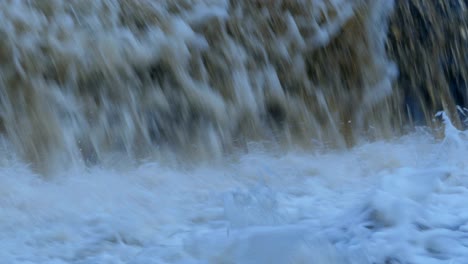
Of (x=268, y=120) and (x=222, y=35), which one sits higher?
(x=222, y=35)

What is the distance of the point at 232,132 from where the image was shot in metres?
3.28

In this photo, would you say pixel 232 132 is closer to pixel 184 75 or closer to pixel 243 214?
pixel 184 75

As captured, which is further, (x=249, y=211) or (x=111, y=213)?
(x=111, y=213)

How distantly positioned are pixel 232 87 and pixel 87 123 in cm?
67

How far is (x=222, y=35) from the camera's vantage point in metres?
3.29

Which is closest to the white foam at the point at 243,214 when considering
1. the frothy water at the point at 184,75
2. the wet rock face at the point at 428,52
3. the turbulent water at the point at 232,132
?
the turbulent water at the point at 232,132

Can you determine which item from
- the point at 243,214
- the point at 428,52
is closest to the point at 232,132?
the point at 428,52

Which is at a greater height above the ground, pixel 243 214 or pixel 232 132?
pixel 243 214

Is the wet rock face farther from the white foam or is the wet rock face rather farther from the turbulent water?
the white foam

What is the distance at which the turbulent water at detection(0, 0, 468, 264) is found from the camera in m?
1.96

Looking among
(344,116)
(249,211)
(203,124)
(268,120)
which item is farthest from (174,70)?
(249,211)

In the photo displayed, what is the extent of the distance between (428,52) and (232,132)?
1119 mm

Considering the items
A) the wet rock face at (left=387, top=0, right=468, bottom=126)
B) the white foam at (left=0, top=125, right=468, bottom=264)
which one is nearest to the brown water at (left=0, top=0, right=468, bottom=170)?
the wet rock face at (left=387, top=0, right=468, bottom=126)

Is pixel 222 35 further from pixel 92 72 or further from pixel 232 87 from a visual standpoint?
pixel 92 72
